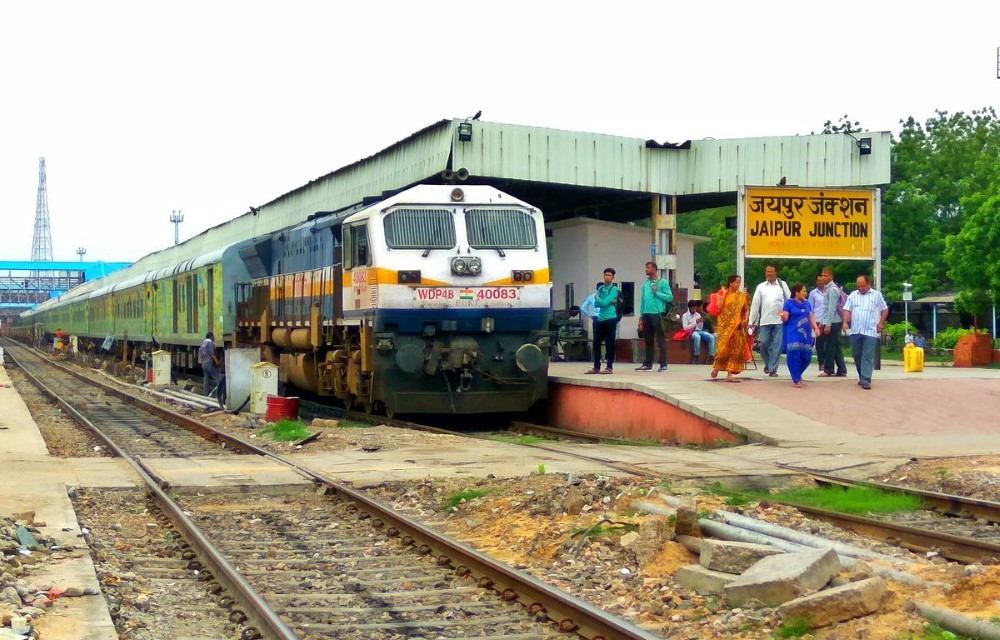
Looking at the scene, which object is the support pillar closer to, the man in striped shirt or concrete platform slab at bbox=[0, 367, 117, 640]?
the man in striped shirt

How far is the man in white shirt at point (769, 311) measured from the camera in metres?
16.7

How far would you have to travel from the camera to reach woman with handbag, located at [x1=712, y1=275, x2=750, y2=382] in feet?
54.5

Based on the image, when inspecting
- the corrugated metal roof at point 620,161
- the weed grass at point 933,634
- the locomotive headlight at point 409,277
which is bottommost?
the weed grass at point 933,634

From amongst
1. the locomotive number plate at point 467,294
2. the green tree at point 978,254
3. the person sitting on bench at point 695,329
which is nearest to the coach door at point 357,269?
the locomotive number plate at point 467,294

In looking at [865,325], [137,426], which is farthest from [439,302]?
[137,426]

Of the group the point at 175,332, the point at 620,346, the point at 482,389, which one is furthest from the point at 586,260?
the point at 175,332

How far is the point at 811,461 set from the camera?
11.7 meters

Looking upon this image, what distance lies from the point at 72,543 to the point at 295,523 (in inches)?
72.9

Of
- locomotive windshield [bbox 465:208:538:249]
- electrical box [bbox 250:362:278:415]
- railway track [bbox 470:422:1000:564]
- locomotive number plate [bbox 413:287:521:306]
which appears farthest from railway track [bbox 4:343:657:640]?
electrical box [bbox 250:362:278:415]

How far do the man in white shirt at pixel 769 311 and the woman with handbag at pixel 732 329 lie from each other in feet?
0.53

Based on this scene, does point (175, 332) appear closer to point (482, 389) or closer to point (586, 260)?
point (586, 260)

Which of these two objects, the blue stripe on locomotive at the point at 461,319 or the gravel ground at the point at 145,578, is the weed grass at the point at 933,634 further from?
the blue stripe on locomotive at the point at 461,319

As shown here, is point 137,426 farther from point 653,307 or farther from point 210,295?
point 653,307

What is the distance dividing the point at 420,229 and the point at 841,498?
8.93m
